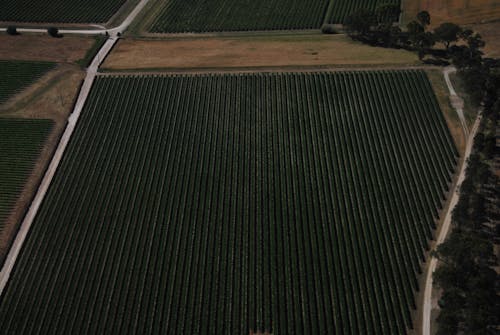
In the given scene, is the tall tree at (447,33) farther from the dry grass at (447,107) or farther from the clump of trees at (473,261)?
the clump of trees at (473,261)

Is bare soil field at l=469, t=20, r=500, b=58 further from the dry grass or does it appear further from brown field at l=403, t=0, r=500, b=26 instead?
the dry grass

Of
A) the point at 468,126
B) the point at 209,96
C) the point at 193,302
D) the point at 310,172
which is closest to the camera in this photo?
the point at 193,302

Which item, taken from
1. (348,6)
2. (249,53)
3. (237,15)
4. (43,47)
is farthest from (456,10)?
(43,47)

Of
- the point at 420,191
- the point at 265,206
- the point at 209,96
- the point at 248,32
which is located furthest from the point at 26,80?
the point at 420,191

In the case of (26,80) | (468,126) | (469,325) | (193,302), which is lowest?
(469,325)

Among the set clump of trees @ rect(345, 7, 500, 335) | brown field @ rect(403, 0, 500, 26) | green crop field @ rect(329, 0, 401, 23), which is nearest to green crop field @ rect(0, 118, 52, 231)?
clump of trees @ rect(345, 7, 500, 335)

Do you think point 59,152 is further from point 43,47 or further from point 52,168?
point 43,47

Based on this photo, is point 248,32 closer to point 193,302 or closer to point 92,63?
point 92,63
